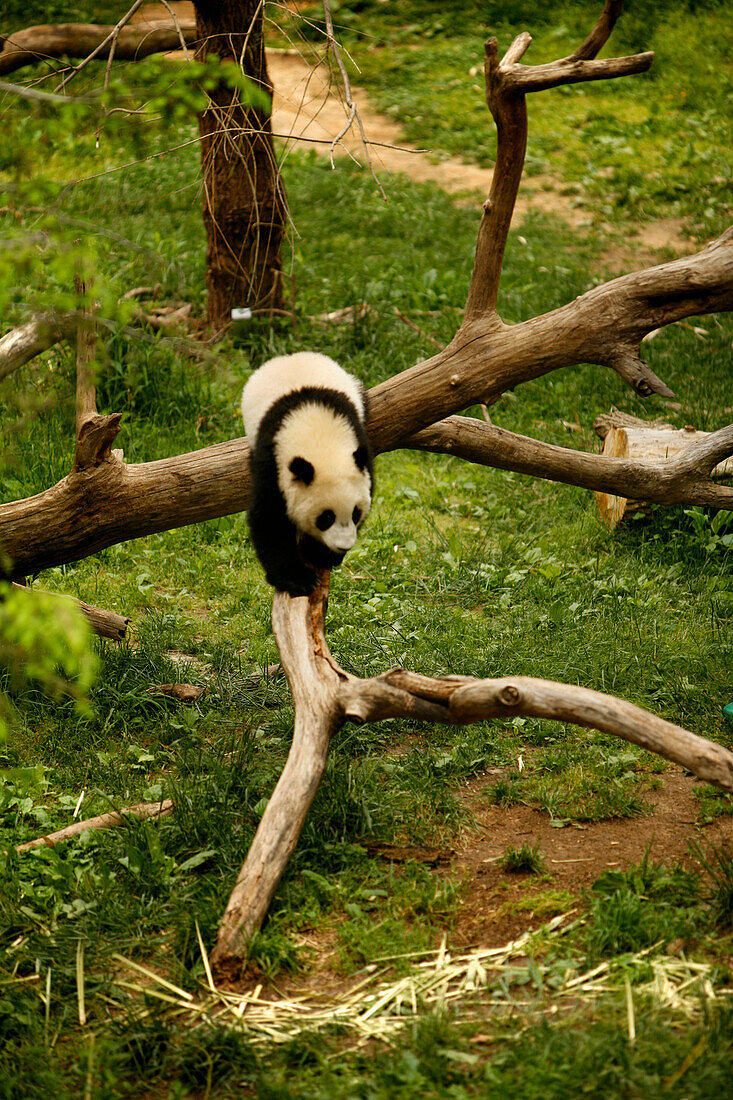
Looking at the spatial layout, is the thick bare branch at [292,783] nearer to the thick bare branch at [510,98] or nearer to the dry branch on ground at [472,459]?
the dry branch on ground at [472,459]

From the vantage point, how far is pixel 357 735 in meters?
4.41

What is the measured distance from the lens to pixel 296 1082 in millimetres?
2676

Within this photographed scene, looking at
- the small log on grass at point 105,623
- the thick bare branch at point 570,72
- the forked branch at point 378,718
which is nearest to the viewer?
the forked branch at point 378,718

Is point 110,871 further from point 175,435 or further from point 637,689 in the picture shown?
point 175,435

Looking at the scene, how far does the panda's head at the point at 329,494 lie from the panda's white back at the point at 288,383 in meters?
0.35

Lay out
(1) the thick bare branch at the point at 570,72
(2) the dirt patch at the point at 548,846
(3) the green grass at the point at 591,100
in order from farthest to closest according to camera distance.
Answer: (3) the green grass at the point at 591,100, (1) the thick bare branch at the point at 570,72, (2) the dirt patch at the point at 548,846

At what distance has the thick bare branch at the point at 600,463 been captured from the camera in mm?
4617

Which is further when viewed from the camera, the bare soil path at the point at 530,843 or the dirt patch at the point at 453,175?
the dirt patch at the point at 453,175

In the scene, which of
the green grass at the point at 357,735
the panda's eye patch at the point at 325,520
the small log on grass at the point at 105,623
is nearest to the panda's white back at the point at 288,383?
the panda's eye patch at the point at 325,520

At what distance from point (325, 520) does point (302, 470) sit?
29 cm

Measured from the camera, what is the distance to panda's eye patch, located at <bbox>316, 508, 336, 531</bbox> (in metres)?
4.34

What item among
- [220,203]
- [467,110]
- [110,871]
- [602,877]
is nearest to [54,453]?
[220,203]

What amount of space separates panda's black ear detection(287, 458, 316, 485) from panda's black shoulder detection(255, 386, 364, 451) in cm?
21

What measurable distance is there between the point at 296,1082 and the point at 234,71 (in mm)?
2775
